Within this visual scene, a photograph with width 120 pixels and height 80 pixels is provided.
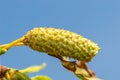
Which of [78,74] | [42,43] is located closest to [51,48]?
[42,43]

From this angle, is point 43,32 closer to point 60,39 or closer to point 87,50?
point 60,39

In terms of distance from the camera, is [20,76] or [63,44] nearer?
[63,44]

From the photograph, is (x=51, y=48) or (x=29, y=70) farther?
(x=29, y=70)

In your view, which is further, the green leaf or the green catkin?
the green leaf

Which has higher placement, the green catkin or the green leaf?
the green catkin

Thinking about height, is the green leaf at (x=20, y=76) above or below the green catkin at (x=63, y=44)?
below

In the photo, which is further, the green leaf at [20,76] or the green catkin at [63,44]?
the green leaf at [20,76]
